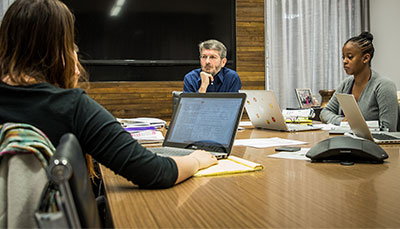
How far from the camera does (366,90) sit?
2.68m

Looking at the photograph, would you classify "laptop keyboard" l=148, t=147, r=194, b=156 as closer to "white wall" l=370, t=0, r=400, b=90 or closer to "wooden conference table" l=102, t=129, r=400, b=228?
"wooden conference table" l=102, t=129, r=400, b=228

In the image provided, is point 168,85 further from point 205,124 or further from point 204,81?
point 205,124

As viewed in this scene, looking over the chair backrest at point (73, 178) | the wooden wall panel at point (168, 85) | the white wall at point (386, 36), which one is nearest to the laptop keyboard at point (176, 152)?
the chair backrest at point (73, 178)

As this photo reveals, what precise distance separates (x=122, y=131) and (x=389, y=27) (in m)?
4.98

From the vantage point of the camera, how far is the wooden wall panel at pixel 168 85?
4.57 metres

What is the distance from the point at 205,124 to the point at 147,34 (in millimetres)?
3480

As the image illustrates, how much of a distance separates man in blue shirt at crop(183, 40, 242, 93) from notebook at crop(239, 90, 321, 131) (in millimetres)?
1128

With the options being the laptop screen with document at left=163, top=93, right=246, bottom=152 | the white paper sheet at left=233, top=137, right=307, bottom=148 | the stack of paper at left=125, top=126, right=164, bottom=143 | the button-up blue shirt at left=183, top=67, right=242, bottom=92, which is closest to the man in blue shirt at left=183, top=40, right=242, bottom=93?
the button-up blue shirt at left=183, top=67, right=242, bottom=92

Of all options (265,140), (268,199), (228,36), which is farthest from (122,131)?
(228,36)

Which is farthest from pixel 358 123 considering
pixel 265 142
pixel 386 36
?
pixel 386 36

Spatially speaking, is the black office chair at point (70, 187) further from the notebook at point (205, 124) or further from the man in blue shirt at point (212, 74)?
the man in blue shirt at point (212, 74)

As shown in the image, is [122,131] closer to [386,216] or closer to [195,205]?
[195,205]

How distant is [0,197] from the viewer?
0.70 meters

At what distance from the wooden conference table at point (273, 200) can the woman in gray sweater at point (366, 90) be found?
1.38 metres
